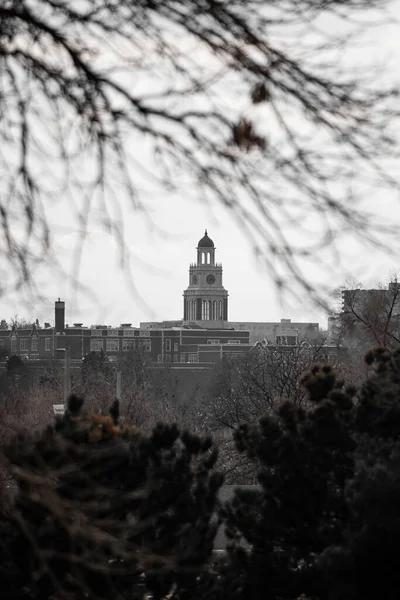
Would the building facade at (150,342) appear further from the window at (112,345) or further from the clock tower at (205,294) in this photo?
the clock tower at (205,294)

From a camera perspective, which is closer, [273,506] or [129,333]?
[273,506]

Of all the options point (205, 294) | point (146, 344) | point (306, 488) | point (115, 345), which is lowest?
point (306, 488)

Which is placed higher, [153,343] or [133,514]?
[153,343]

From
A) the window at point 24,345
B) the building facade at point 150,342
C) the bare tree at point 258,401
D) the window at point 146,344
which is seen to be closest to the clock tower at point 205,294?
the building facade at point 150,342

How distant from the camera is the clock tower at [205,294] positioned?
14088 centimetres

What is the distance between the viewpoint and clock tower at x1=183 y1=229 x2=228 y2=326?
14088cm

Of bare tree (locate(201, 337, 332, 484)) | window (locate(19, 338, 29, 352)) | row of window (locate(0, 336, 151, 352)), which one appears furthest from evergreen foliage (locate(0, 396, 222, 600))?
window (locate(19, 338, 29, 352))

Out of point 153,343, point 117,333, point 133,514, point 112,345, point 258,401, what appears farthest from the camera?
point 153,343

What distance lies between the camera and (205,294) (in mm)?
141375

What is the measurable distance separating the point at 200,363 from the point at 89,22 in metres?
98.5

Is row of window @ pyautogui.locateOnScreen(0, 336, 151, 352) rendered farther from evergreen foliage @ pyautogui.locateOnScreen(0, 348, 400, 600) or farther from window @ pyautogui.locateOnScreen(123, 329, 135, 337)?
evergreen foliage @ pyautogui.locateOnScreen(0, 348, 400, 600)

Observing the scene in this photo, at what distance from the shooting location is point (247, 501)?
1210cm

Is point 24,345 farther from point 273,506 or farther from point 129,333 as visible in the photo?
point 273,506

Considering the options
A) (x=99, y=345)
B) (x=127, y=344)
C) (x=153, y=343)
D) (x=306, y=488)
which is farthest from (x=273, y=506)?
(x=153, y=343)
